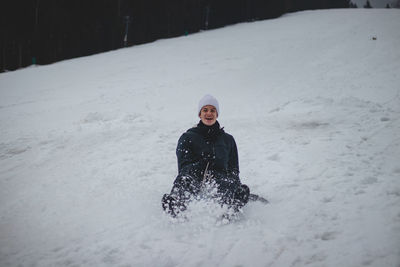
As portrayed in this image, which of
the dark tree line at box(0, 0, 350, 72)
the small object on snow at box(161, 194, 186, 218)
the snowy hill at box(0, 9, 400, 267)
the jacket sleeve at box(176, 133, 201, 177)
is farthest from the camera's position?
the dark tree line at box(0, 0, 350, 72)

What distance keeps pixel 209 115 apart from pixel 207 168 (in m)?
0.72

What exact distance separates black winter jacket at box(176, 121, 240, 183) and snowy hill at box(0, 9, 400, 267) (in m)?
0.48

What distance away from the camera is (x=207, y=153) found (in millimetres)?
3084

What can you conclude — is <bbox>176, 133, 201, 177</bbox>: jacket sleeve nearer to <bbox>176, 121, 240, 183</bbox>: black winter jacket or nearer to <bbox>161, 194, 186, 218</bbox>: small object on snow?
<bbox>176, 121, 240, 183</bbox>: black winter jacket

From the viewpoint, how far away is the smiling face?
3230 millimetres

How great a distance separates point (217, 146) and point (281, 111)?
12.5 ft

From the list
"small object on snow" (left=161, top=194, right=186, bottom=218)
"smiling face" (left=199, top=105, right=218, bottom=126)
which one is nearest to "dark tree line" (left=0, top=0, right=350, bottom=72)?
"smiling face" (left=199, top=105, right=218, bottom=126)

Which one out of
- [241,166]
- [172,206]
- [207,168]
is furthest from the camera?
[241,166]

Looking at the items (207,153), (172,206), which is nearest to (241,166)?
(207,153)

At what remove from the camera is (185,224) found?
257cm

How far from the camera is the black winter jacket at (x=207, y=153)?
300 centimetres

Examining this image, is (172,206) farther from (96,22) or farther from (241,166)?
(96,22)

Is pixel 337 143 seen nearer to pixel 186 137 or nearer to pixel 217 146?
pixel 217 146

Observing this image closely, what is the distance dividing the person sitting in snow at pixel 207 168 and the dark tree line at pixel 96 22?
20881 mm
